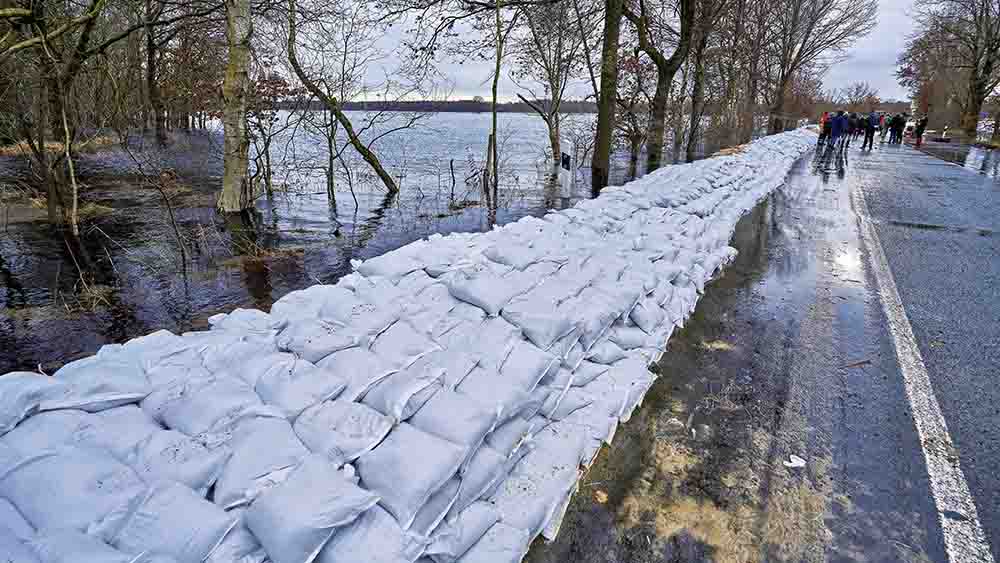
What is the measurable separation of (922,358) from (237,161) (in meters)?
6.66

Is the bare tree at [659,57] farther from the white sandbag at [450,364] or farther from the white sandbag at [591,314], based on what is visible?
the white sandbag at [450,364]

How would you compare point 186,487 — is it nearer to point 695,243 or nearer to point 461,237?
point 461,237

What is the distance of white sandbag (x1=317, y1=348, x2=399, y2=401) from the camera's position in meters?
1.93

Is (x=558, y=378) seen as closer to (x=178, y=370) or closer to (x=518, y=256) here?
(x=518, y=256)

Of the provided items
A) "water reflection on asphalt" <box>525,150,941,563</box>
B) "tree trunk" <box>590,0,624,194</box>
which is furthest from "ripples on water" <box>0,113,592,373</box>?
"water reflection on asphalt" <box>525,150,941,563</box>

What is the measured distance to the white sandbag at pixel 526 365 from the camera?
7.27ft

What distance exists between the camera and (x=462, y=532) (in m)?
1.65

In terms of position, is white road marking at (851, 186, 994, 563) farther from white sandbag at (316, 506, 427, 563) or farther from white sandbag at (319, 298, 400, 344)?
white sandbag at (319, 298, 400, 344)

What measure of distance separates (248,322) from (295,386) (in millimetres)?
742

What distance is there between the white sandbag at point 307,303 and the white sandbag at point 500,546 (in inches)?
50.8

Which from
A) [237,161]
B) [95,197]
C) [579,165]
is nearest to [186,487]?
[237,161]

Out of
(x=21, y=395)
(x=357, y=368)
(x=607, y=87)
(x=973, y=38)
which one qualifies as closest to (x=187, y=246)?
(x=21, y=395)

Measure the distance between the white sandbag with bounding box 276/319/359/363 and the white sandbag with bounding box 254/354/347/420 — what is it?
81mm

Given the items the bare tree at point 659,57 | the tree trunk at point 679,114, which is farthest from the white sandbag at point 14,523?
the tree trunk at point 679,114
